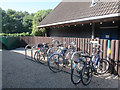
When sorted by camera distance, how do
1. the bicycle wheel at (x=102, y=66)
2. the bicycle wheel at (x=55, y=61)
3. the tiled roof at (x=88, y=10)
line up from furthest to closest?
the tiled roof at (x=88, y=10), the bicycle wheel at (x=55, y=61), the bicycle wheel at (x=102, y=66)

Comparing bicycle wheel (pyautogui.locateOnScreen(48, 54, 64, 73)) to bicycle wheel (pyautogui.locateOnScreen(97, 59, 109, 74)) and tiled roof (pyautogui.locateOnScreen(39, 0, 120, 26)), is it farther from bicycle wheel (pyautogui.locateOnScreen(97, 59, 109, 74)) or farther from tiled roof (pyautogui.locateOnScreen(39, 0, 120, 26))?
tiled roof (pyautogui.locateOnScreen(39, 0, 120, 26))

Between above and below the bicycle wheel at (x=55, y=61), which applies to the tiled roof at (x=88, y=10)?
above

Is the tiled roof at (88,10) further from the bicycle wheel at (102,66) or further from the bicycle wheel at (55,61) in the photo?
the bicycle wheel at (55,61)

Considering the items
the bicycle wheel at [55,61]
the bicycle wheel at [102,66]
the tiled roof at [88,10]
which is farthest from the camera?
the tiled roof at [88,10]

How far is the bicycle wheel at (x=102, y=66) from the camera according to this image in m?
3.86

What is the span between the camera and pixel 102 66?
401cm

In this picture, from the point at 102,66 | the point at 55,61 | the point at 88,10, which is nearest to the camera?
the point at 102,66

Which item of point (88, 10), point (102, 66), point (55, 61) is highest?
point (88, 10)

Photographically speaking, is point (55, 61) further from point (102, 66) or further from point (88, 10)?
point (88, 10)

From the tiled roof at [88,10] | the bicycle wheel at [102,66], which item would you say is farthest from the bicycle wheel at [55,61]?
the tiled roof at [88,10]

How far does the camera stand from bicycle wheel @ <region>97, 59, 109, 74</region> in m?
3.86

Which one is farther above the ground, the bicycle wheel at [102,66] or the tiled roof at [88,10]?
the tiled roof at [88,10]

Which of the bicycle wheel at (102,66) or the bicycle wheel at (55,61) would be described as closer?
the bicycle wheel at (102,66)

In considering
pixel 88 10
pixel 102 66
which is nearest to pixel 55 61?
pixel 102 66
